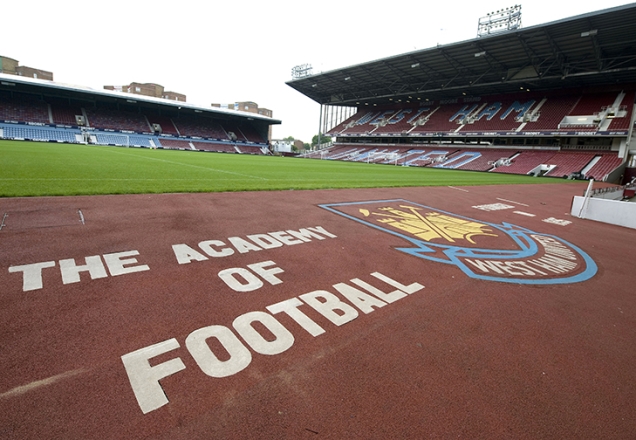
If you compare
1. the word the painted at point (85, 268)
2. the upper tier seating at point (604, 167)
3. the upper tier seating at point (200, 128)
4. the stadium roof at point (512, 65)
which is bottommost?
the word the painted at point (85, 268)

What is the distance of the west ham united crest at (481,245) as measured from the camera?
5281 mm

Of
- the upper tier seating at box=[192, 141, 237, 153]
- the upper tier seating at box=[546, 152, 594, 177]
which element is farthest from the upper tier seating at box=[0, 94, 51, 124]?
the upper tier seating at box=[546, 152, 594, 177]

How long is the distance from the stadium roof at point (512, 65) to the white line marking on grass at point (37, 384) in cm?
4075

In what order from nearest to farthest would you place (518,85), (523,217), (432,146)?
(523,217)
(518,85)
(432,146)

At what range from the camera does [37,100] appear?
46.8 meters

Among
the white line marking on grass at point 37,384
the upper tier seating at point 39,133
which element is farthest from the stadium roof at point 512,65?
the white line marking on grass at point 37,384

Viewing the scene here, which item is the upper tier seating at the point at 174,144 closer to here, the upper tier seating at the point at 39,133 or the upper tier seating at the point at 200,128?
the upper tier seating at the point at 200,128

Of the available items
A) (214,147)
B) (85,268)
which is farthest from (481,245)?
(214,147)

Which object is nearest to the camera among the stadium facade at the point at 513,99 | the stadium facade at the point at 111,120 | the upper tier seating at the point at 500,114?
the stadium facade at the point at 513,99

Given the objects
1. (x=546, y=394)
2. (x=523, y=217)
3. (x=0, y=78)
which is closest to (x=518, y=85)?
(x=523, y=217)

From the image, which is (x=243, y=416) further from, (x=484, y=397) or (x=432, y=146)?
(x=432, y=146)

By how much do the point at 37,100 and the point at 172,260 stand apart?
2452 inches

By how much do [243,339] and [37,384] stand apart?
4.81 feet

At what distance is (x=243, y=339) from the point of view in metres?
2.81
